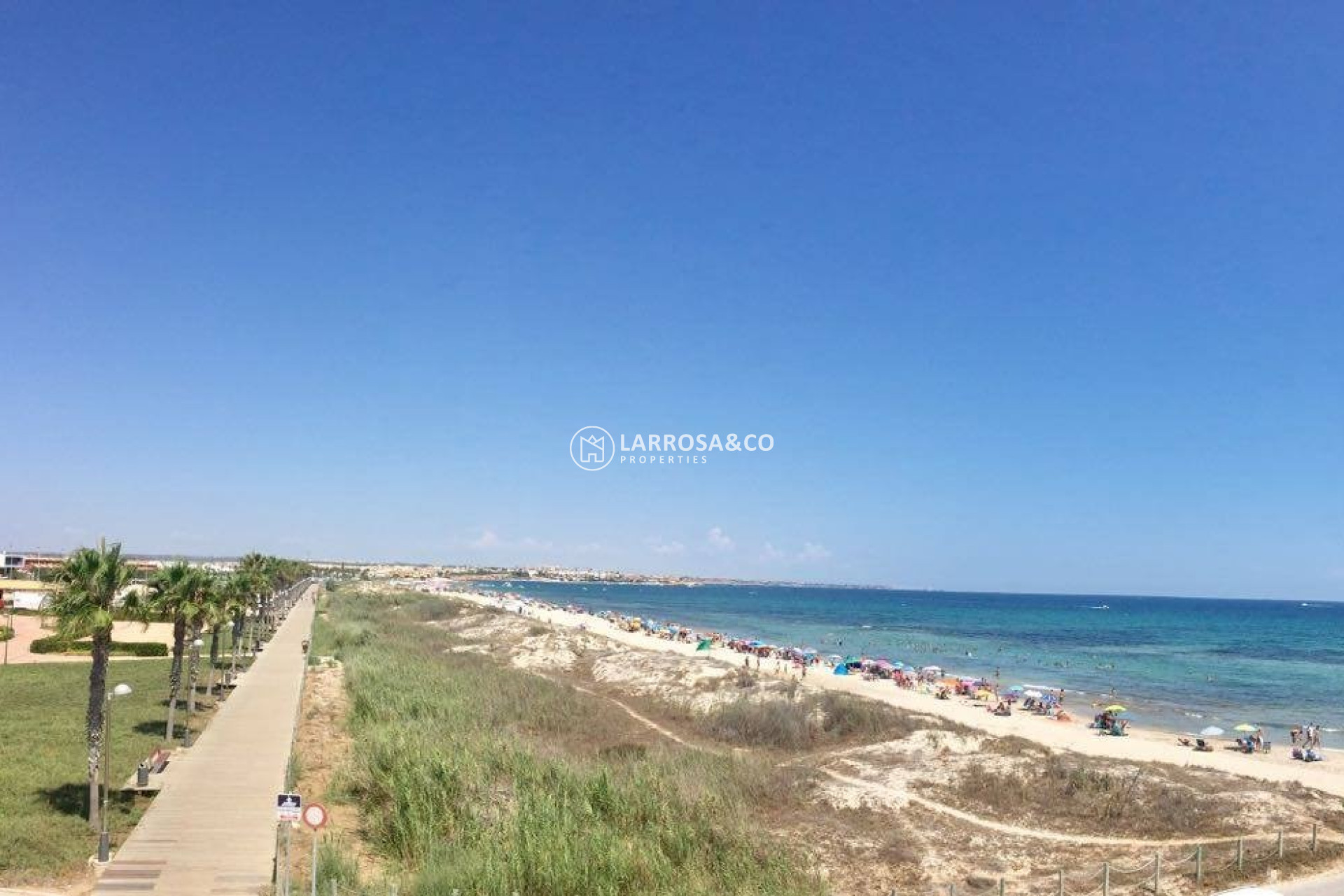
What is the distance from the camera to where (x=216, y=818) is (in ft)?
65.5

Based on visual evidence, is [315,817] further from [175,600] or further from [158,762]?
[175,600]

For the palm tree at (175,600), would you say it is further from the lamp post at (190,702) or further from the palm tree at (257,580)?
the palm tree at (257,580)

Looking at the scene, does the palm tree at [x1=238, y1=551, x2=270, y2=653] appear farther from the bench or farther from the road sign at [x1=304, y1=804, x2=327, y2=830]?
the road sign at [x1=304, y1=804, x2=327, y2=830]

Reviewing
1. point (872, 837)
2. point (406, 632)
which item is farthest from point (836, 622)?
point (872, 837)

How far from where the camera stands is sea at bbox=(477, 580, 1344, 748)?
179 feet

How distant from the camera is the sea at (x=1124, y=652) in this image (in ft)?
179

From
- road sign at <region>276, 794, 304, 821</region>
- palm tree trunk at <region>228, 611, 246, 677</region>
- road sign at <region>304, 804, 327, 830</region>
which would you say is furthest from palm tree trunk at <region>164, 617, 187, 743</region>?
road sign at <region>304, 804, 327, 830</region>

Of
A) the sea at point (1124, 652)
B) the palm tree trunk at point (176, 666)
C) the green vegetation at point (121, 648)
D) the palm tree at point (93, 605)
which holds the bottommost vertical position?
the sea at point (1124, 652)

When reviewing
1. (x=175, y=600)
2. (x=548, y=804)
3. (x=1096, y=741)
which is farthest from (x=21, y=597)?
(x=1096, y=741)

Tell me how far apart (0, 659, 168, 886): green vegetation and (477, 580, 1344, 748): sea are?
45.8m

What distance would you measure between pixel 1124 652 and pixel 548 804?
300 feet

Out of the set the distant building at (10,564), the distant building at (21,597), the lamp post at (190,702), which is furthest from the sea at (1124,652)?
the distant building at (10,564)

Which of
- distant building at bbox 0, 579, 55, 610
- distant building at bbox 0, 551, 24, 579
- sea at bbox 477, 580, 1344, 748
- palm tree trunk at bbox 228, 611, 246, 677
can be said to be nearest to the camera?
palm tree trunk at bbox 228, 611, 246, 677

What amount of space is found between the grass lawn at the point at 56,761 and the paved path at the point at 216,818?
82cm
